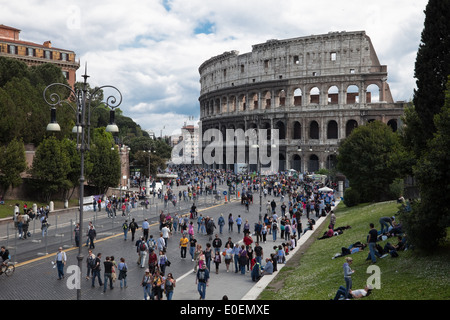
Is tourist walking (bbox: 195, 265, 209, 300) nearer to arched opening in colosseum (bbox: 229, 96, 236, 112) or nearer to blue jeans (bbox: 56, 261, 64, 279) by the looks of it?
blue jeans (bbox: 56, 261, 64, 279)

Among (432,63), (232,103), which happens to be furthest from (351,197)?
(232,103)

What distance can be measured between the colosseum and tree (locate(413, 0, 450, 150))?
155ft

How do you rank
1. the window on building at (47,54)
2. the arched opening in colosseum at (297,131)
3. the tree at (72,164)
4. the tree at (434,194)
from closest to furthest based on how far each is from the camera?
the tree at (434,194) < the tree at (72,164) < the window on building at (47,54) < the arched opening in colosseum at (297,131)

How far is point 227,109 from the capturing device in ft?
273

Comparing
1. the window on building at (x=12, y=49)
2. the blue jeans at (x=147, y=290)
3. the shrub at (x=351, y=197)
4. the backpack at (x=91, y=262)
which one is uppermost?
the window on building at (x=12, y=49)

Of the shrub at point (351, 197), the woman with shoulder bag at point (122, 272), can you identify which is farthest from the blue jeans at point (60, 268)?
the shrub at point (351, 197)

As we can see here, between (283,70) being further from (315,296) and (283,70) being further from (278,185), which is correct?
(315,296)

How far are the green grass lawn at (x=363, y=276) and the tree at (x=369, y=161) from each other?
14.1 m

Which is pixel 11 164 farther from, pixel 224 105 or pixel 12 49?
pixel 224 105

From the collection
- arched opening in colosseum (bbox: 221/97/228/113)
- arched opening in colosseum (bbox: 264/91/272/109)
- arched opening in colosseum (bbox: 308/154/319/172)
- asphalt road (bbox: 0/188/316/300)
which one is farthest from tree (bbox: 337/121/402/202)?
arched opening in colosseum (bbox: 221/97/228/113)

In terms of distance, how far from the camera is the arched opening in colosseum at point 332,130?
238 ft

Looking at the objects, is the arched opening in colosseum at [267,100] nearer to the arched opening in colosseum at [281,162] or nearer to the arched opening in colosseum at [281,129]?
the arched opening in colosseum at [281,129]

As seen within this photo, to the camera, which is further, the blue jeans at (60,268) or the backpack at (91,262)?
the blue jeans at (60,268)
